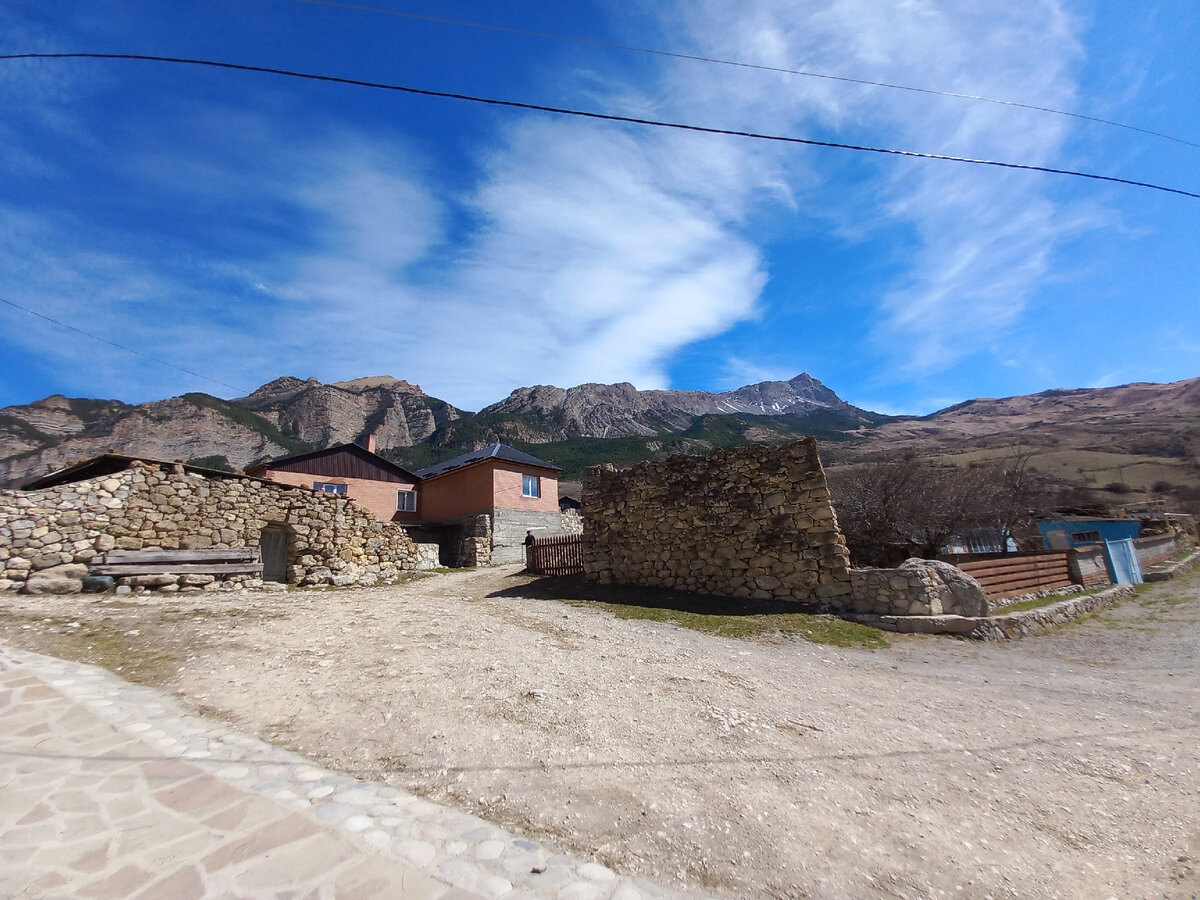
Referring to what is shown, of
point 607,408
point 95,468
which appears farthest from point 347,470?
point 607,408

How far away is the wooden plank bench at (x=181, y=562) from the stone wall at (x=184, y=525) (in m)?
0.28

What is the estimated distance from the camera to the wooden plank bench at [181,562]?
10.4 m

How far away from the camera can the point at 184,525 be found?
11852 millimetres

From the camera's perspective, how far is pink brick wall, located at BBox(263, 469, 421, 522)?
2669 centimetres

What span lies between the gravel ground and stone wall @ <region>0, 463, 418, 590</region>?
219 cm

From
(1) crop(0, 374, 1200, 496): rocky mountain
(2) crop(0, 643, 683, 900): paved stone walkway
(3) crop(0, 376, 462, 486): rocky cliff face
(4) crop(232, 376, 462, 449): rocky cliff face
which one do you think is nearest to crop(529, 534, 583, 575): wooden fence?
(2) crop(0, 643, 683, 900): paved stone walkway

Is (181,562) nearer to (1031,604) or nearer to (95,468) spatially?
(95,468)

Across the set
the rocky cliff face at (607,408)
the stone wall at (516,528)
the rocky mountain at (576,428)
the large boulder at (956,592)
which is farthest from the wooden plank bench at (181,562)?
the rocky cliff face at (607,408)

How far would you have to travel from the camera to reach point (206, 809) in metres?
2.89

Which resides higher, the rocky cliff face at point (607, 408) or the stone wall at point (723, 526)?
the rocky cliff face at point (607, 408)

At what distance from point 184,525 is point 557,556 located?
9.52m

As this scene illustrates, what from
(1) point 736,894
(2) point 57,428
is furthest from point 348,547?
(2) point 57,428

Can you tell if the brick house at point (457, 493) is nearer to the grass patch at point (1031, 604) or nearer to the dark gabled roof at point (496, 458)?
A: the dark gabled roof at point (496, 458)

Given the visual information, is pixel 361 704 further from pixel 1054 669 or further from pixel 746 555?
pixel 1054 669
